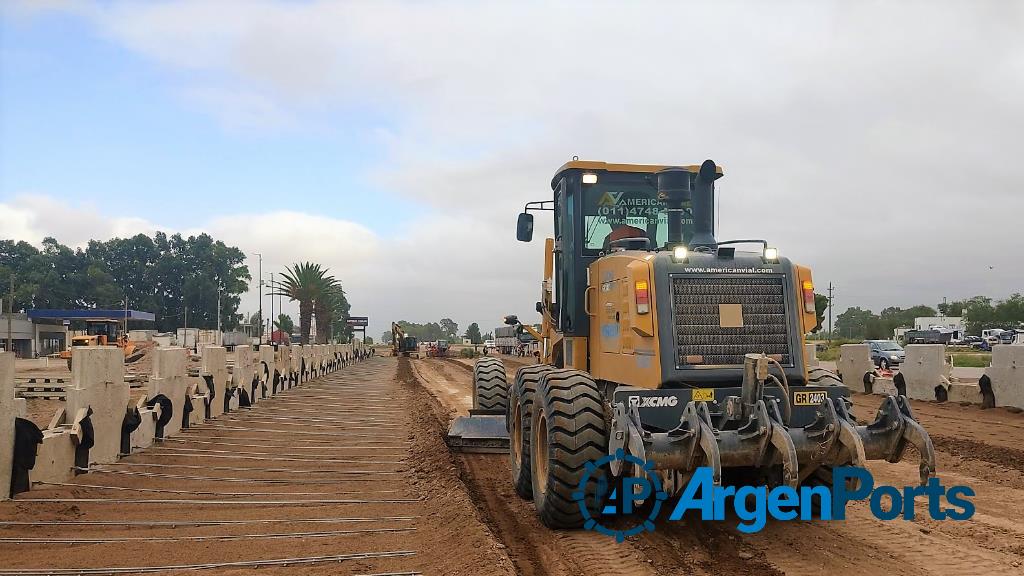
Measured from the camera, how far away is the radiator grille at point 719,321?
6.58 metres

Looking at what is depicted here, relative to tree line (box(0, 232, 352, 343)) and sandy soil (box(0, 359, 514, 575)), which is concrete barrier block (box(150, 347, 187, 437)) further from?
tree line (box(0, 232, 352, 343))

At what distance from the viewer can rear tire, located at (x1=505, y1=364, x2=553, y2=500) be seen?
777 centimetres

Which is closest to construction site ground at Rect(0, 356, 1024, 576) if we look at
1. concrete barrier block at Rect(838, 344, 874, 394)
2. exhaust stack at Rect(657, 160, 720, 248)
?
exhaust stack at Rect(657, 160, 720, 248)

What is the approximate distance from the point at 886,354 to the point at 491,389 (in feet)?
115

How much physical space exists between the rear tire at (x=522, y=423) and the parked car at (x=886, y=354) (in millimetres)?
34683

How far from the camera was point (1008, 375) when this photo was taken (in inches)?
→ 617

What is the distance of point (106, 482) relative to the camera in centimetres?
868

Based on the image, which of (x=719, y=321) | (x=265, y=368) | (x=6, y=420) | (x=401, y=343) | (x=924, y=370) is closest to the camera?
(x=719, y=321)

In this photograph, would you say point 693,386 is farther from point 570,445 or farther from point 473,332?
point 473,332

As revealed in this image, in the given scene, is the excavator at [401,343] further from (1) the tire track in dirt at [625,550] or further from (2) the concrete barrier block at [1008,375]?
(1) the tire track in dirt at [625,550]

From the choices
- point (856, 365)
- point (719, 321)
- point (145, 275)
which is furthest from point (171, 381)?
point (145, 275)

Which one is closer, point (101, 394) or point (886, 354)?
point (101, 394)

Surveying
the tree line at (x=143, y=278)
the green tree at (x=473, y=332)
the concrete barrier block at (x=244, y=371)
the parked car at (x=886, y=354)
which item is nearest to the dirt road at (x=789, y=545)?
the concrete barrier block at (x=244, y=371)

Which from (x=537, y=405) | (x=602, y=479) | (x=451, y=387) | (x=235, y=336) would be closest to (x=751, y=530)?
(x=602, y=479)
